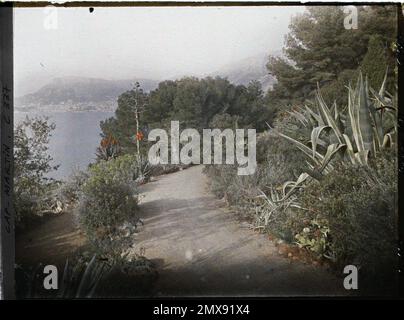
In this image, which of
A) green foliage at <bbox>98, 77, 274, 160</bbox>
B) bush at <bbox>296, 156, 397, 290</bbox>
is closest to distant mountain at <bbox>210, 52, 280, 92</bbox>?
green foliage at <bbox>98, 77, 274, 160</bbox>

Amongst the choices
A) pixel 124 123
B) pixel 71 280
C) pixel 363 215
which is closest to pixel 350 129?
pixel 363 215

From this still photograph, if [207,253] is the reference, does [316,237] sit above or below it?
above

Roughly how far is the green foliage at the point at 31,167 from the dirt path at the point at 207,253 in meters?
0.93

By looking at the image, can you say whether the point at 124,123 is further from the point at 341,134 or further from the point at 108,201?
the point at 341,134

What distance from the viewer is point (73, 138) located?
4480 mm

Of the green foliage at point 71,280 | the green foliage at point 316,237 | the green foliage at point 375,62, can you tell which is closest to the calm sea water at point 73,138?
the green foliage at point 71,280

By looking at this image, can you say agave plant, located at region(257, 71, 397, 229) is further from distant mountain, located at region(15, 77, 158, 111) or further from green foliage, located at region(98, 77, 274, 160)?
distant mountain, located at region(15, 77, 158, 111)

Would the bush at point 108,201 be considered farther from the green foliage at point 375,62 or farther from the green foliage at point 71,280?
the green foliage at point 375,62

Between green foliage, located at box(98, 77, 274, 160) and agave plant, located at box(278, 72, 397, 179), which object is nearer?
agave plant, located at box(278, 72, 397, 179)

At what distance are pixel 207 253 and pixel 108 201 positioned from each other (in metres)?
1.00

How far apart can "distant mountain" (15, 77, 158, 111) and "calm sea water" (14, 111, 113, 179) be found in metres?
0.06

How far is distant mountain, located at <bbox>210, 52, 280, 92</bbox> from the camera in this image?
4.42m
